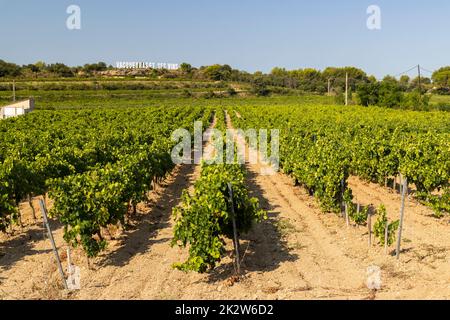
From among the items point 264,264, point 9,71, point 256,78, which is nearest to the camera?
point 264,264

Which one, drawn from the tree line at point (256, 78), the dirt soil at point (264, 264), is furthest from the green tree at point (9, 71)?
the dirt soil at point (264, 264)

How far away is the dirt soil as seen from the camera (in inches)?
319

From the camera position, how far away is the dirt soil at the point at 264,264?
26.6 feet

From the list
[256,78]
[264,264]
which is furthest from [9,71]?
[264,264]

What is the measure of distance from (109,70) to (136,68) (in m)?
8.91

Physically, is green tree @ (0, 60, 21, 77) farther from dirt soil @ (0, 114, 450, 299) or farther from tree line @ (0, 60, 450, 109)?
dirt soil @ (0, 114, 450, 299)

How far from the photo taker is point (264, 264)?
9438mm

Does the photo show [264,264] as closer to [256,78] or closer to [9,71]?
[9,71]

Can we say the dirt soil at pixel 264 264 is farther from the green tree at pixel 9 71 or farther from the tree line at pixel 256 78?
the green tree at pixel 9 71

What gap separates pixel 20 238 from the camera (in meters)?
11.5

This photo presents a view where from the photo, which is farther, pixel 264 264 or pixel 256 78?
pixel 256 78

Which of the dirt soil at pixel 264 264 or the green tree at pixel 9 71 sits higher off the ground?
the green tree at pixel 9 71

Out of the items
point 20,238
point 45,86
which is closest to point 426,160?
point 20,238
